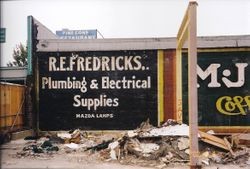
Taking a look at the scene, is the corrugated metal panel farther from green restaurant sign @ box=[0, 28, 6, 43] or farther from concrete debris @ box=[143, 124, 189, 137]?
concrete debris @ box=[143, 124, 189, 137]

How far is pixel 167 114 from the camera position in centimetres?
1880

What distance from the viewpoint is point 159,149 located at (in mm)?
13469

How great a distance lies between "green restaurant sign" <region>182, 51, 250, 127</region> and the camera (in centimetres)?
Answer: 1842

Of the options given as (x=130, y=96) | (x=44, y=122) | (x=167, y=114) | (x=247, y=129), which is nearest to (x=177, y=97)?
(x=167, y=114)

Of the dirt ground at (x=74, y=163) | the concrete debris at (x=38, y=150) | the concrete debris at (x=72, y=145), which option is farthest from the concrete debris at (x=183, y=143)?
the concrete debris at (x=38, y=150)

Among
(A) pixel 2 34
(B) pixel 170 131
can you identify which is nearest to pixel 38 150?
(A) pixel 2 34

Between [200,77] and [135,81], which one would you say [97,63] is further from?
[200,77]

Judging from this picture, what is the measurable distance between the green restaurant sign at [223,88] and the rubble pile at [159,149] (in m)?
2.58

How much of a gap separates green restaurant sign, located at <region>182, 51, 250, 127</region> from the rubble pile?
8.46 ft

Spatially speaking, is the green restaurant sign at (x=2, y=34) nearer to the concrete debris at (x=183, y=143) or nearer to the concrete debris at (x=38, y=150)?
the concrete debris at (x=38, y=150)

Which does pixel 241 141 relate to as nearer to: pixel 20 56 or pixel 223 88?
pixel 223 88

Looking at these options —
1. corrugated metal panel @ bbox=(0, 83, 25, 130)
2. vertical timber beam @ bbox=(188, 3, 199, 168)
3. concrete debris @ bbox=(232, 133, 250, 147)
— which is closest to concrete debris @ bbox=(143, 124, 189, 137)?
concrete debris @ bbox=(232, 133, 250, 147)

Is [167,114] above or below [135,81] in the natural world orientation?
below

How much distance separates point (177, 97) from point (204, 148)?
4.83 m
